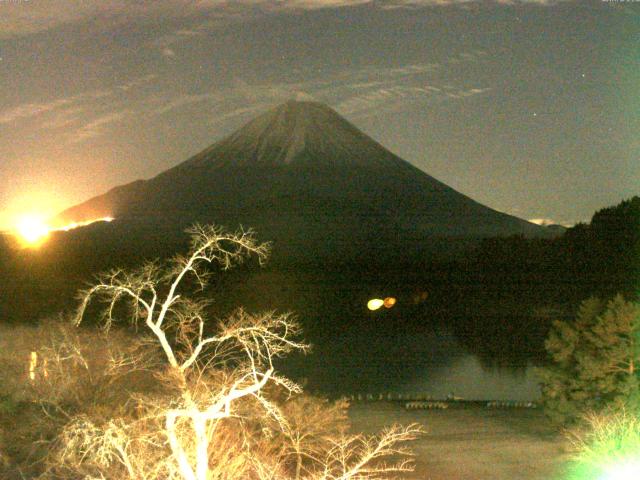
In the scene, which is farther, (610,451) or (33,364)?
(33,364)

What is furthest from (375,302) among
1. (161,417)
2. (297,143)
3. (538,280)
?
(297,143)

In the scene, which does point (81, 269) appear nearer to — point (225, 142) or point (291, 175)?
point (291, 175)

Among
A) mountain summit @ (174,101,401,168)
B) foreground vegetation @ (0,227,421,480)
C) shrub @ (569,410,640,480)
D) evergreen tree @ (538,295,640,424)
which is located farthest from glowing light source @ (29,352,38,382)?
mountain summit @ (174,101,401,168)

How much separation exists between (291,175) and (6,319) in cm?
12063

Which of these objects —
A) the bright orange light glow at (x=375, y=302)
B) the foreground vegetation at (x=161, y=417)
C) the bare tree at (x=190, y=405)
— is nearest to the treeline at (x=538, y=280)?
the bright orange light glow at (x=375, y=302)

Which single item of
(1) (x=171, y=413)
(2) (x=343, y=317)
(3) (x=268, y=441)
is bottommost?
(2) (x=343, y=317)

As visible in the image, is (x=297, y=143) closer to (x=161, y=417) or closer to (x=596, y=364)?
(x=596, y=364)

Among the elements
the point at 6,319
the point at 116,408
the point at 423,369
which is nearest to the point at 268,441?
the point at 116,408

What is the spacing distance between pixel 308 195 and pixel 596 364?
143677mm

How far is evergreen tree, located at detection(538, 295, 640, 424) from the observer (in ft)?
55.2

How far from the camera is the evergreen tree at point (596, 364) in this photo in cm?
1683

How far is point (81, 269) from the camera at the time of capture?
79.7 m

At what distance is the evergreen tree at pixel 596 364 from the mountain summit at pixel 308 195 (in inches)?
4444

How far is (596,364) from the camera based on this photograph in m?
17.2
